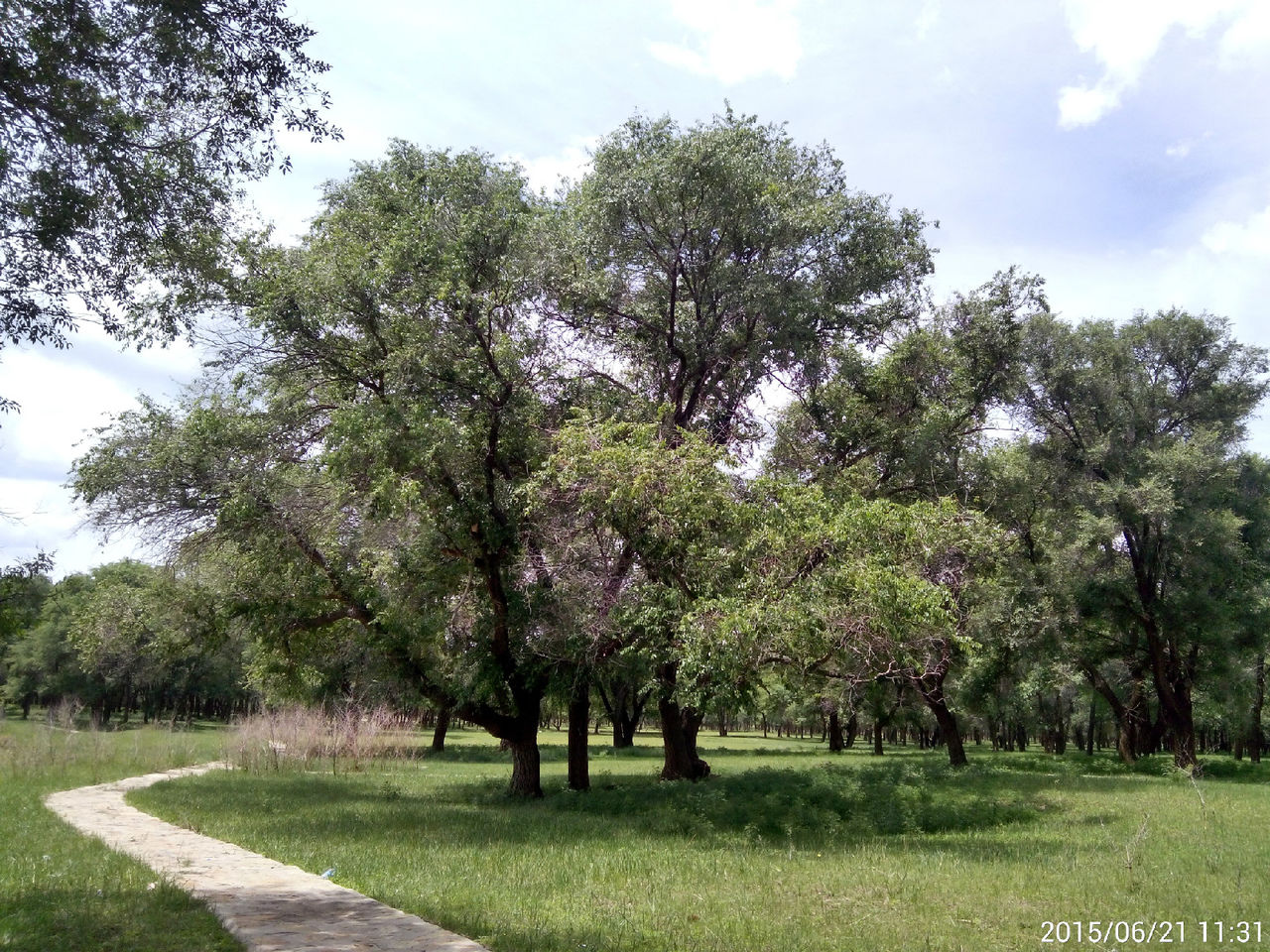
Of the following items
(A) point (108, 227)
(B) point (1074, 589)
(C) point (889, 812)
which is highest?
(A) point (108, 227)

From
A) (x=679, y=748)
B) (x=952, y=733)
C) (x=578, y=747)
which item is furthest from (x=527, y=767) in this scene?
(x=952, y=733)

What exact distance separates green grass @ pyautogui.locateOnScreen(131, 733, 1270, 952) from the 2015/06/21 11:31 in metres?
0.12

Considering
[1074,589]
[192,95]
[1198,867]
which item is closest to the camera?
[192,95]

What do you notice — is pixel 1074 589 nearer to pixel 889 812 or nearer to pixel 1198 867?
pixel 889 812

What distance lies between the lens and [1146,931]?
7828mm

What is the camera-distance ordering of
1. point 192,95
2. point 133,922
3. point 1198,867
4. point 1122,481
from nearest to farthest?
point 133,922 < point 192,95 < point 1198,867 < point 1122,481

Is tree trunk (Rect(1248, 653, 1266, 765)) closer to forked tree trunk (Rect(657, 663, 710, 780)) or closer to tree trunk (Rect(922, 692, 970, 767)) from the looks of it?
tree trunk (Rect(922, 692, 970, 767))

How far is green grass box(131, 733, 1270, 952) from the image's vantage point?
791 centimetres

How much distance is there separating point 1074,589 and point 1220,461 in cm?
556

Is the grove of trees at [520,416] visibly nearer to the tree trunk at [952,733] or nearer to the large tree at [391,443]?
the large tree at [391,443]

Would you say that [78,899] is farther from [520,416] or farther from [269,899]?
[520,416]

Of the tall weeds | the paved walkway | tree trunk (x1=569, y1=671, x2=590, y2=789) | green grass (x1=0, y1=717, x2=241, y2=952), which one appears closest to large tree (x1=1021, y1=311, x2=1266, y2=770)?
tree trunk (x1=569, y1=671, x2=590, y2=789)

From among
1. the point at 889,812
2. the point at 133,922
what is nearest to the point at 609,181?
the point at 889,812

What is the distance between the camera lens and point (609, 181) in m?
17.5
